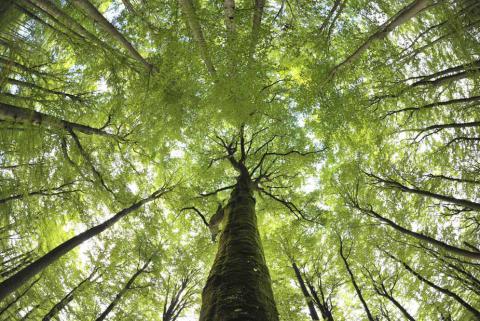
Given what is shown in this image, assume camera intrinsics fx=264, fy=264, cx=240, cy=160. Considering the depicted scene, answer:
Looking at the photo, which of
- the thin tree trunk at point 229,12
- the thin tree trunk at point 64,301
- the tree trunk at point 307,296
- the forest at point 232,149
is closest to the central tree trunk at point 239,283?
the forest at point 232,149

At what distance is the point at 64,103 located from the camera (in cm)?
332

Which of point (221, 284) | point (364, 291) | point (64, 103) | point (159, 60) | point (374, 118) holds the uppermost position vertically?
point (159, 60)

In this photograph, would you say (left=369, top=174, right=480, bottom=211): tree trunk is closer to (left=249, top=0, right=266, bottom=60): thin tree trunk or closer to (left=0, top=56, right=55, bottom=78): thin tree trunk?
(left=249, top=0, right=266, bottom=60): thin tree trunk

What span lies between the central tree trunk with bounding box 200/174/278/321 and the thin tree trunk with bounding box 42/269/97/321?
538 cm

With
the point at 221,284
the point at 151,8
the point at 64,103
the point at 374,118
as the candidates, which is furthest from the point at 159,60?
the point at 374,118

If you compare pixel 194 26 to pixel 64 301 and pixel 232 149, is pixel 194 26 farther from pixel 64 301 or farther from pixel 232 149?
pixel 64 301

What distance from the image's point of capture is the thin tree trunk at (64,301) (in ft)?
19.9

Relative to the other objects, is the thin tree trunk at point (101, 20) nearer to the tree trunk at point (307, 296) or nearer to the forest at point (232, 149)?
the forest at point (232, 149)

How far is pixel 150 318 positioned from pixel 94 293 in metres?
3.24

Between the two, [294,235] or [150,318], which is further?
[150,318]

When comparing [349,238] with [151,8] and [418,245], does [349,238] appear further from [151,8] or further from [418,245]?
[151,8]

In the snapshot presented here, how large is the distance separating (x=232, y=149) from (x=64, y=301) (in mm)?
5734

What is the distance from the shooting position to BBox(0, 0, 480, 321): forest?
120 inches

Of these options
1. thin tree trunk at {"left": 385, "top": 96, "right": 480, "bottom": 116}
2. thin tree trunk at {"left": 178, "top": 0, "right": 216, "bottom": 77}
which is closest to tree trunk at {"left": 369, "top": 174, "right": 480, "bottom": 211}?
thin tree trunk at {"left": 385, "top": 96, "right": 480, "bottom": 116}
